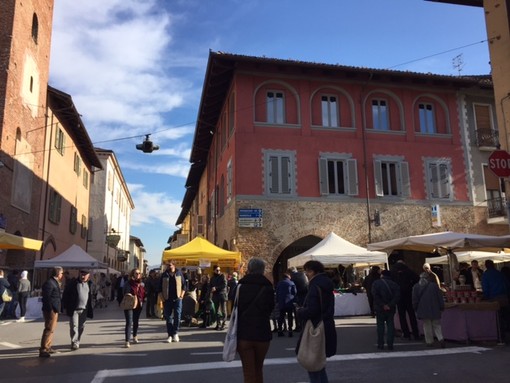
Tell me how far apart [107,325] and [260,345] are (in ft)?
34.4

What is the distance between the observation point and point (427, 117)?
2258cm

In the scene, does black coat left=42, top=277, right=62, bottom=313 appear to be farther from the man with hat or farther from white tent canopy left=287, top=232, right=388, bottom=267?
white tent canopy left=287, top=232, right=388, bottom=267

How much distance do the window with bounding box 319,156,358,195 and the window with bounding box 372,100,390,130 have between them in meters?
2.40

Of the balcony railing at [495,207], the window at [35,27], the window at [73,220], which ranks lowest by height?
the balcony railing at [495,207]

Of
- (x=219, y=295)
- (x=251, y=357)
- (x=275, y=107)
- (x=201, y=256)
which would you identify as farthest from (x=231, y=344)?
(x=275, y=107)

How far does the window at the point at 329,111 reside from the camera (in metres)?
21.3

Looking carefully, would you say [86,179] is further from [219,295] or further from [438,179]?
[219,295]

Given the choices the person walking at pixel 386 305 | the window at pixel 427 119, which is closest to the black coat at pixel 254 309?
the person walking at pixel 386 305

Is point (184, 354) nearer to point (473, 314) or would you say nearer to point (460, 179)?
point (473, 314)

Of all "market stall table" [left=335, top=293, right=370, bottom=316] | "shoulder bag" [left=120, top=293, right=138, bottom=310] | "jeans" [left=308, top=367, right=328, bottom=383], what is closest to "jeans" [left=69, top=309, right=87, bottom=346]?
"shoulder bag" [left=120, top=293, right=138, bottom=310]

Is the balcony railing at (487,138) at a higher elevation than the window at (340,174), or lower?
higher

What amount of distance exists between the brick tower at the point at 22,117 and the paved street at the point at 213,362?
9.72 m

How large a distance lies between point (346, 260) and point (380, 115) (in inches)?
364

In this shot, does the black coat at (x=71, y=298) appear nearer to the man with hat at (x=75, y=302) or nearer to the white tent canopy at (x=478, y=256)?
the man with hat at (x=75, y=302)
